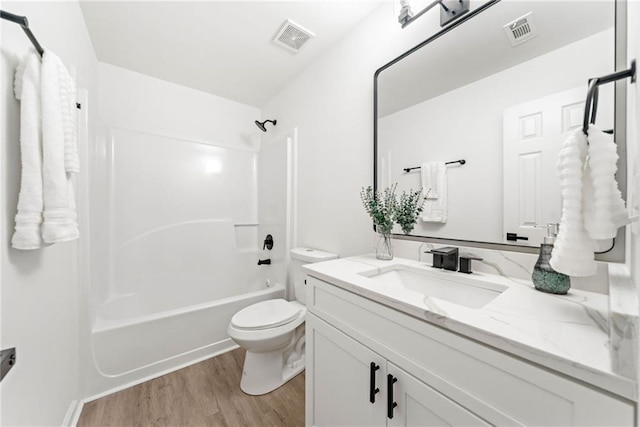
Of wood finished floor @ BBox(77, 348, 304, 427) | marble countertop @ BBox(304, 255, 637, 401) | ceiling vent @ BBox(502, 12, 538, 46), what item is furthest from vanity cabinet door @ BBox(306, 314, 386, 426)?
ceiling vent @ BBox(502, 12, 538, 46)

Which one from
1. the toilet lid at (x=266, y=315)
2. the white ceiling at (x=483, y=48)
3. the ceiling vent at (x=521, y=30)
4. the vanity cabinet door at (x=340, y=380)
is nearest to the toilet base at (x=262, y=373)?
the toilet lid at (x=266, y=315)

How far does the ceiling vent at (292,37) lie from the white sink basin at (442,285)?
1.58m

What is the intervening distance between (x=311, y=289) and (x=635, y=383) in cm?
90

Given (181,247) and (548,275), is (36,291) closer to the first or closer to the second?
(181,247)

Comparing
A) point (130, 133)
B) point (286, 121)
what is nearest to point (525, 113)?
point (286, 121)

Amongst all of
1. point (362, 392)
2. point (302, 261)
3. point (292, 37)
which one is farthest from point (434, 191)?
point (292, 37)

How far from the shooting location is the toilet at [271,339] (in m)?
1.42

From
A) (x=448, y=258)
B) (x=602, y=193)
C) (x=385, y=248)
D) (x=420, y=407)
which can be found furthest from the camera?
(x=385, y=248)

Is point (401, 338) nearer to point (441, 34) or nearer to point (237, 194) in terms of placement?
point (441, 34)

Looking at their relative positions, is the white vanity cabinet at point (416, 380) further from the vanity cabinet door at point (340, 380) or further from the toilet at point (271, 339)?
the toilet at point (271, 339)

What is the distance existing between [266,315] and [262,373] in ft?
1.13

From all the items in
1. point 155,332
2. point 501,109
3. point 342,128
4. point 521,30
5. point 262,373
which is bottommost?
point 262,373

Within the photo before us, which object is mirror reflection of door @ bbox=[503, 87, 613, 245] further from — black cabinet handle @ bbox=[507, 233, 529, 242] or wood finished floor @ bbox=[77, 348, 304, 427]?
wood finished floor @ bbox=[77, 348, 304, 427]

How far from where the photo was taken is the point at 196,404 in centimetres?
141
